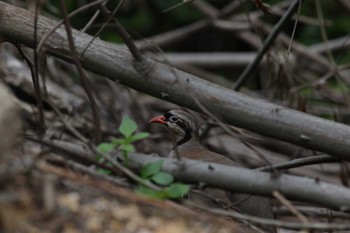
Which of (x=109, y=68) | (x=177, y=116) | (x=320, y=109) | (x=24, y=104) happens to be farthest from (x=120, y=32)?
(x=320, y=109)

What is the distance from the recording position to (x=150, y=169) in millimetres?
4383

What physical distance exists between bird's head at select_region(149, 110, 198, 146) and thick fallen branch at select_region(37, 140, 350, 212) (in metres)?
3.00

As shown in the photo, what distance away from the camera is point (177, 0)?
11.9 meters

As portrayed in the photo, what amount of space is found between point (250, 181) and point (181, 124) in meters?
3.24

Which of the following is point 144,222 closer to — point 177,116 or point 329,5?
point 177,116

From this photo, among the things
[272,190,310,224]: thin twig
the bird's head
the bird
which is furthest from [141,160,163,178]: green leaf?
the bird's head

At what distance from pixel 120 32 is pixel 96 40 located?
471 mm

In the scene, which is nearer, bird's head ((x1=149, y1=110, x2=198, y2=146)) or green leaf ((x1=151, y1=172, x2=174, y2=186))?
green leaf ((x1=151, y1=172, x2=174, y2=186))

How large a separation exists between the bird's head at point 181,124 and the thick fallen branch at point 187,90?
6.93 ft

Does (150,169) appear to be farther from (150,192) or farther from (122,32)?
(122,32)

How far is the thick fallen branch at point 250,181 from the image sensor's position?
435 cm

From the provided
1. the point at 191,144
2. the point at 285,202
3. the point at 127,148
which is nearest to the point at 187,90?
the point at 127,148

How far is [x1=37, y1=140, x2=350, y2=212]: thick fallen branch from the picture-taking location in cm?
435

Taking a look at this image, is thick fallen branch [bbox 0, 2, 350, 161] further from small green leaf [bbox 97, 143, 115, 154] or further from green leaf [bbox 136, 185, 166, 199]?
green leaf [bbox 136, 185, 166, 199]
